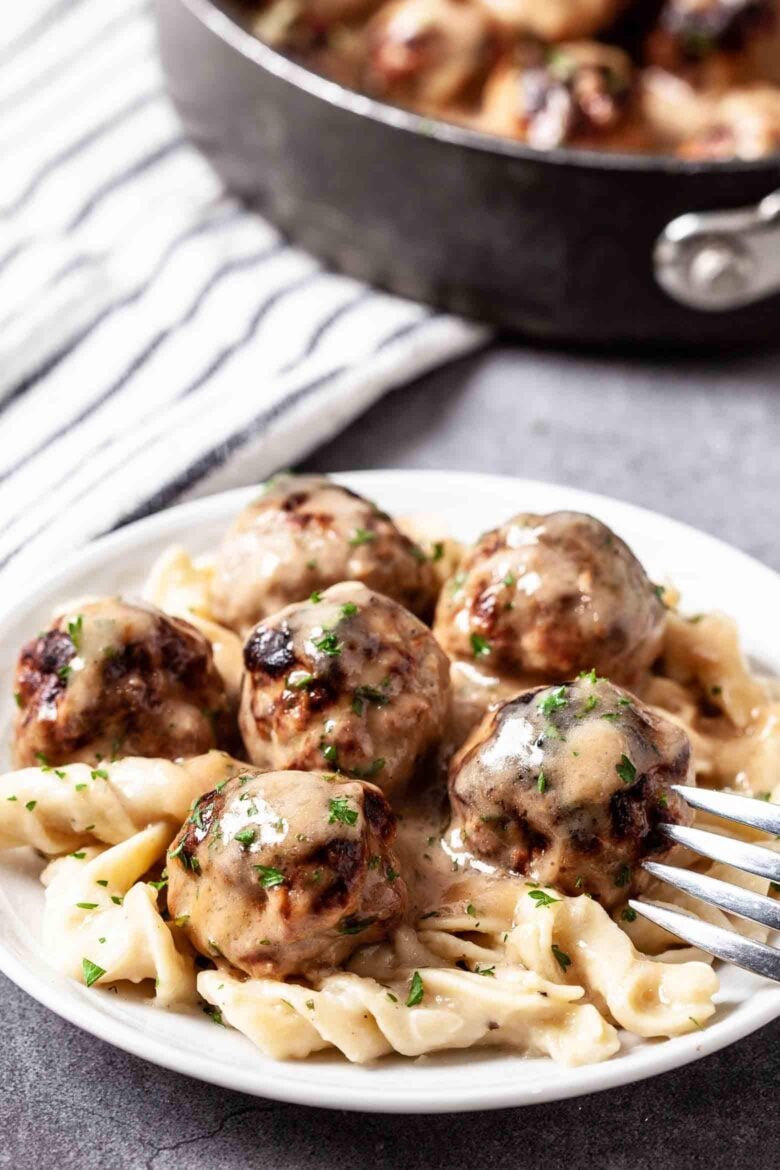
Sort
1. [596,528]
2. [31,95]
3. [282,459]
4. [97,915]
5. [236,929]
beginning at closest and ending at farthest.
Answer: [236,929] < [97,915] < [596,528] < [282,459] < [31,95]

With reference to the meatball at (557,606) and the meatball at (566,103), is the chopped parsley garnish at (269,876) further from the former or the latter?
the meatball at (566,103)

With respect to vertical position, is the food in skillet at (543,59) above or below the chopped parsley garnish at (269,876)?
below

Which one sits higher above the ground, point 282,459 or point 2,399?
point 2,399

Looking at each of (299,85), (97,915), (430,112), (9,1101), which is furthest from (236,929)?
(430,112)

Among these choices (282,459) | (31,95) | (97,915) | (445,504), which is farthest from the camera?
(31,95)

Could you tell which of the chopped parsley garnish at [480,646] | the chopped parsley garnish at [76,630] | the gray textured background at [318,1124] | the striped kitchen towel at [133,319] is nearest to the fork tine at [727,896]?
the gray textured background at [318,1124]

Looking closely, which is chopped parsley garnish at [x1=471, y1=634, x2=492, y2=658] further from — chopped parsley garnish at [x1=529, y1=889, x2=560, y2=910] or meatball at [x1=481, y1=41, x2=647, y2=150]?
meatball at [x1=481, y1=41, x2=647, y2=150]

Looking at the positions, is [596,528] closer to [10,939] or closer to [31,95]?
[10,939]

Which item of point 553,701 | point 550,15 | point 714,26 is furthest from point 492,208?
point 553,701
